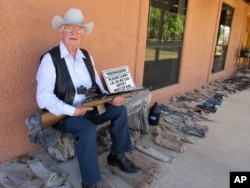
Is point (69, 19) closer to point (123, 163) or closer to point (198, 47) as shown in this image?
point (123, 163)

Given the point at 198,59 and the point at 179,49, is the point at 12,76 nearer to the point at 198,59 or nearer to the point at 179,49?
the point at 179,49

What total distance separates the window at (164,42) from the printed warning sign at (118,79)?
77 cm

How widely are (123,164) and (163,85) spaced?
250cm

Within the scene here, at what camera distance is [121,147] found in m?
2.35

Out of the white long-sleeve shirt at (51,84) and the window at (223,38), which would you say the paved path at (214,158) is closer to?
the white long-sleeve shirt at (51,84)

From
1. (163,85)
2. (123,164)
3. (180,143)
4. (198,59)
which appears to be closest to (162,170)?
(123,164)

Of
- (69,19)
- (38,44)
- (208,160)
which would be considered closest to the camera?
(69,19)

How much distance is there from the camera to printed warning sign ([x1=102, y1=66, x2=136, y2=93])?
10.3ft

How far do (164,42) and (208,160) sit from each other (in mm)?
2316

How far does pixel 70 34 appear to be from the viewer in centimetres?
212

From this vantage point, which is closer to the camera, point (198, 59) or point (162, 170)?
point (162, 170)

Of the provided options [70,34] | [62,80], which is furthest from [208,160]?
[70,34]

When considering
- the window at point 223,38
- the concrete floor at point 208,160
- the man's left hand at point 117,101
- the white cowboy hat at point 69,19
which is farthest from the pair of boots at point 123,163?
the window at point 223,38

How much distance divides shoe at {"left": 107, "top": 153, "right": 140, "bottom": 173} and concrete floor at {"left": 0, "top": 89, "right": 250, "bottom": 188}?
0.38 ft
